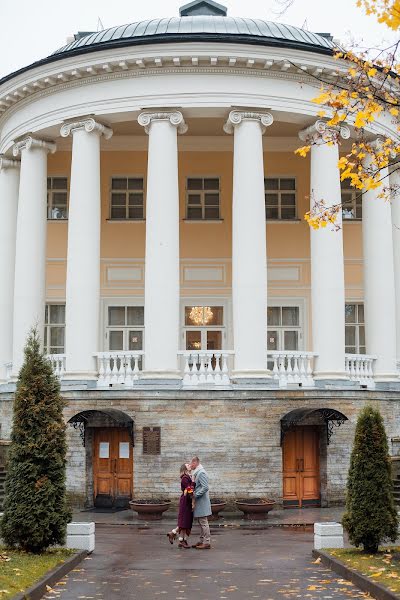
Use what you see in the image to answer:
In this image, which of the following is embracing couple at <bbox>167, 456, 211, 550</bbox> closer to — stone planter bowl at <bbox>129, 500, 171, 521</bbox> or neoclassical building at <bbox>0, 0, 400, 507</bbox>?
stone planter bowl at <bbox>129, 500, 171, 521</bbox>

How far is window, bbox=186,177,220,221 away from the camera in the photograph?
2936cm

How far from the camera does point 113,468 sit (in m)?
23.2

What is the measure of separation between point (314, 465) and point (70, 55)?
44.5ft

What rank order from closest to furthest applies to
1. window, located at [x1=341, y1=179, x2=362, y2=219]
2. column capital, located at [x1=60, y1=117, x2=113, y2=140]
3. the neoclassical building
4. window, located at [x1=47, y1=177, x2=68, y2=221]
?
1. the neoclassical building
2. column capital, located at [x1=60, y1=117, x2=113, y2=140]
3. window, located at [x1=341, y1=179, x2=362, y2=219]
4. window, located at [x1=47, y1=177, x2=68, y2=221]

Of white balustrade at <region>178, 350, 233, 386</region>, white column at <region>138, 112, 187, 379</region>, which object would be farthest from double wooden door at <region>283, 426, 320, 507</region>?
white column at <region>138, 112, 187, 379</region>

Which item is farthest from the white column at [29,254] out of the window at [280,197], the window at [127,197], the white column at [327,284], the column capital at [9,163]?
the white column at [327,284]

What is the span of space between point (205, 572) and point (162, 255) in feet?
38.2

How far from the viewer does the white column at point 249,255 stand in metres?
23.4

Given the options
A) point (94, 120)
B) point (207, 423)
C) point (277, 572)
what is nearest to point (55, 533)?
point (277, 572)

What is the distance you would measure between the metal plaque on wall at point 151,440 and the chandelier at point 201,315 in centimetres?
717

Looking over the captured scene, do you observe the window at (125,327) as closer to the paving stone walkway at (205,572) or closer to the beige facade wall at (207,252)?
the beige facade wall at (207,252)

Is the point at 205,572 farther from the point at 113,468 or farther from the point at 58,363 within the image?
the point at 58,363

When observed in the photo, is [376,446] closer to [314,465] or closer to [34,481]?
[34,481]

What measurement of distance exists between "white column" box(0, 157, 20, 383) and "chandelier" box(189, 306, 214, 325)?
242 inches
